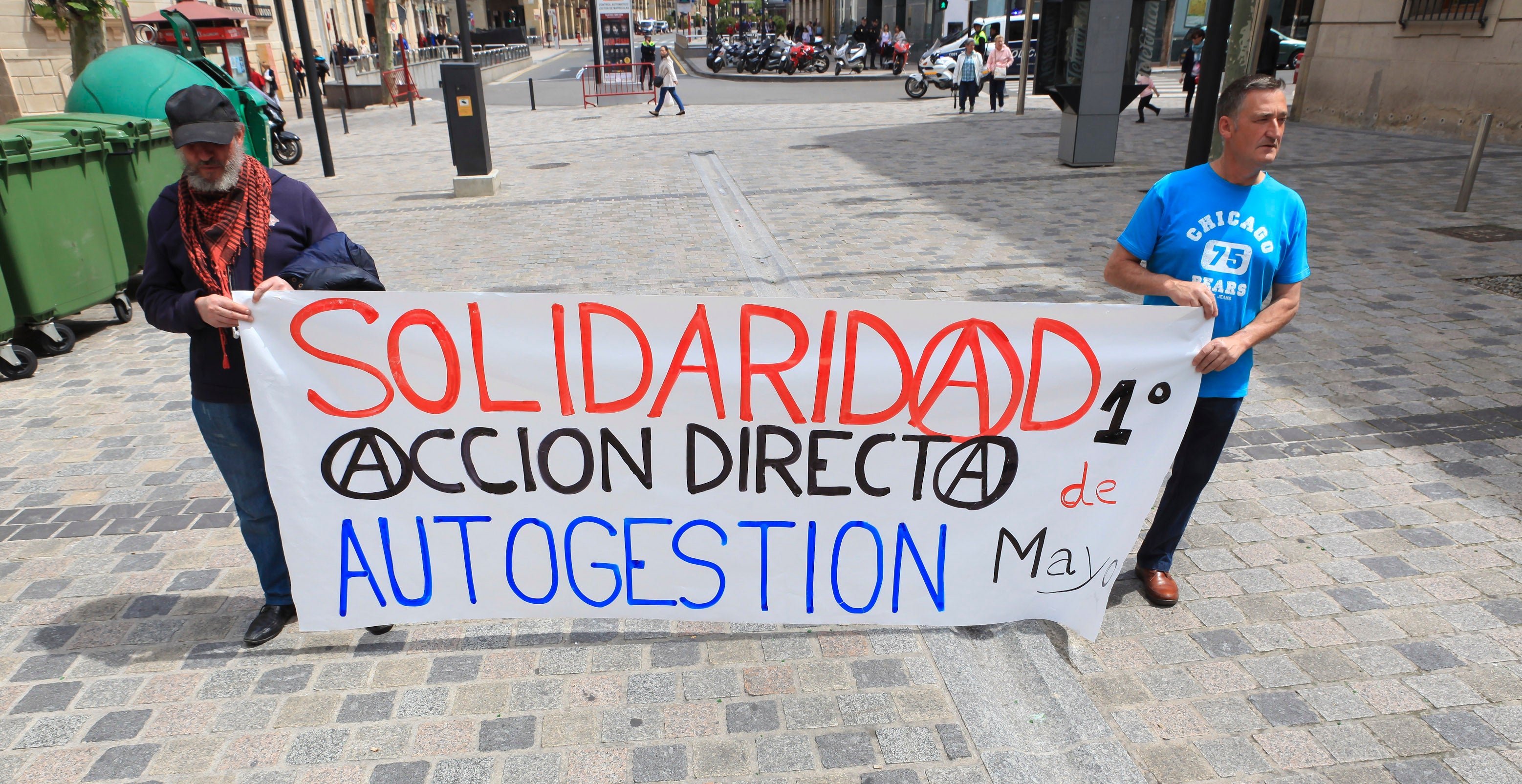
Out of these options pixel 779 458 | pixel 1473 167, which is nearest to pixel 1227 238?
pixel 779 458

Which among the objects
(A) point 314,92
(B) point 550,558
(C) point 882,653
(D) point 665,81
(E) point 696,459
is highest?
(A) point 314,92

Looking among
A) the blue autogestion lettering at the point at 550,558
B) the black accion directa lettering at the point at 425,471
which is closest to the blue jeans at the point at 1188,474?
the blue autogestion lettering at the point at 550,558

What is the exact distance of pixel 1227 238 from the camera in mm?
2791

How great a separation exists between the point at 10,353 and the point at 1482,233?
12058 millimetres

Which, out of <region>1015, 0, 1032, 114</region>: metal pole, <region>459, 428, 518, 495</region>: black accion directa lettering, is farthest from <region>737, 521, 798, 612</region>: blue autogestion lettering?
<region>1015, 0, 1032, 114</region>: metal pole

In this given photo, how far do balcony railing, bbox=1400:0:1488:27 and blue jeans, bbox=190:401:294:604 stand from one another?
1789 cm

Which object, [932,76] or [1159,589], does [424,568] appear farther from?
[932,76]

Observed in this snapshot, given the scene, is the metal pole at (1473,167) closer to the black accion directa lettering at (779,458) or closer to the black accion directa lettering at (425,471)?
the black accion directa lettering at (779,458)

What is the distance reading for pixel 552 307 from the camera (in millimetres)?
2664

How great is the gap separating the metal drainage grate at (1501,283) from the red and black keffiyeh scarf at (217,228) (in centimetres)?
811

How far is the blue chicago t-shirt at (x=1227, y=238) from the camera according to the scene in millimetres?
2777

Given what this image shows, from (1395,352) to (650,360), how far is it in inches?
206

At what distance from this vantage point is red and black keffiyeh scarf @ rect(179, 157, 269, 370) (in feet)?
8.68

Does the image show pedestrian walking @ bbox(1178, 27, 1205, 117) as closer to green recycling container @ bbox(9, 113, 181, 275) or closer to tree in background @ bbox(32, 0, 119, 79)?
green recycling container @ bbox(9, 113, 181, 275)
